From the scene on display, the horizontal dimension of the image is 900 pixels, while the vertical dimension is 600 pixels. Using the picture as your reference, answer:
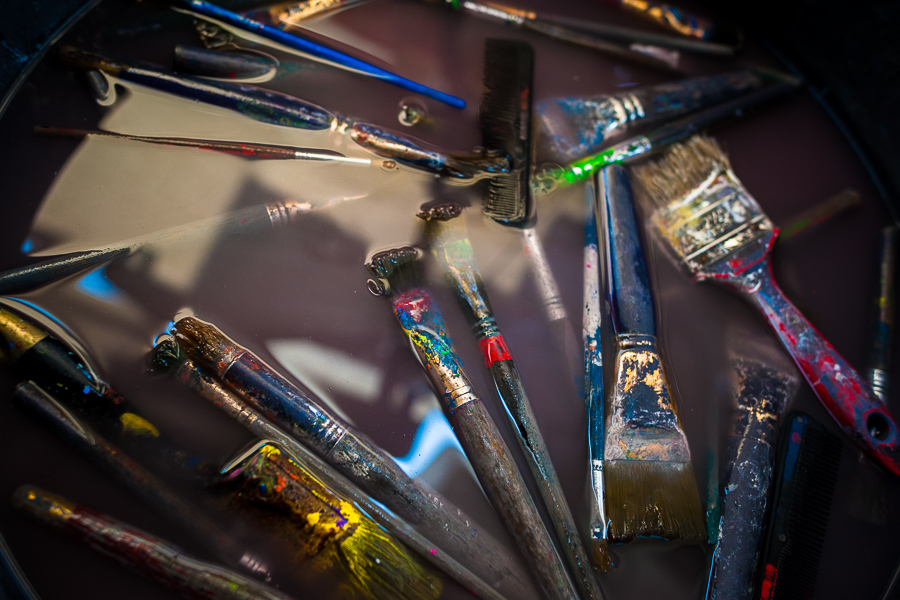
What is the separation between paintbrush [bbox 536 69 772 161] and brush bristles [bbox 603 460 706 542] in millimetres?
851

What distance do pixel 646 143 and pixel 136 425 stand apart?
58.3 inches

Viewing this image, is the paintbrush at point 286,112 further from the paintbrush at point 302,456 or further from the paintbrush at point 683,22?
the paintbrush at point 683,22

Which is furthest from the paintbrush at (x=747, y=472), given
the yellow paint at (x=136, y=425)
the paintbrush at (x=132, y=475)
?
the yellow paint at (x=136, y=425)

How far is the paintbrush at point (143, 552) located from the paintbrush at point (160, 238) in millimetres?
461

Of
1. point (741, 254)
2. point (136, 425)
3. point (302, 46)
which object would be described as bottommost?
point (136, 425)

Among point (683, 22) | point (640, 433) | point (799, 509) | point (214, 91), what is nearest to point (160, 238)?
point (214, 91)

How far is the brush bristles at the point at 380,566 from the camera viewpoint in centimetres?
101

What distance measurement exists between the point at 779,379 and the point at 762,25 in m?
1.23

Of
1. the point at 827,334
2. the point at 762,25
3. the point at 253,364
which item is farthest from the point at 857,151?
the point at 253,364

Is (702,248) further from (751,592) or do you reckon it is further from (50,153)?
(50,153)

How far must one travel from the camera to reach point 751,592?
Answer: 1.11 meters

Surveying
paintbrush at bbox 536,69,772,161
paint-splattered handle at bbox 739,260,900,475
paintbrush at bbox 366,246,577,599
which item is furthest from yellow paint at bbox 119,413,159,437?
paint-splattered handle at bbox 739,260,900,475

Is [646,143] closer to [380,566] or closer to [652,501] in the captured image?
[652,501]

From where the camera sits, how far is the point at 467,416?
1.15m
